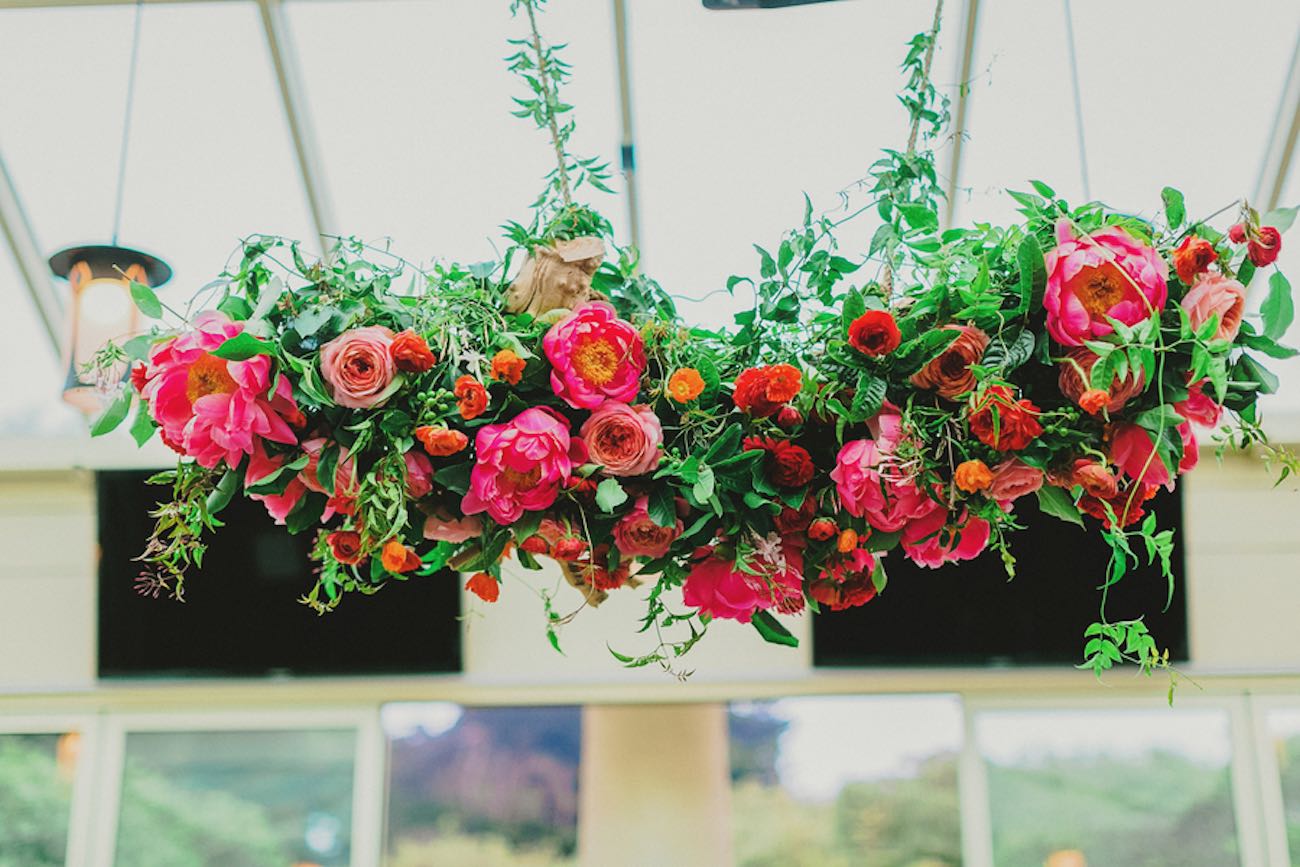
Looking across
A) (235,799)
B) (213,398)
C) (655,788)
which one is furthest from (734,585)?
(235,799)

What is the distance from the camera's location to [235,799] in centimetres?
533

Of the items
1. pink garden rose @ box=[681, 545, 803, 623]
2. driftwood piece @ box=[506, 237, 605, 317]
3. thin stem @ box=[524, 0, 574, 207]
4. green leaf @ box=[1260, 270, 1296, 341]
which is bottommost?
pink garden rose @ box=[681, 545, 803, 623]

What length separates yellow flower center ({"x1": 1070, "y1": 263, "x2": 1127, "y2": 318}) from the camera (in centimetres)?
145

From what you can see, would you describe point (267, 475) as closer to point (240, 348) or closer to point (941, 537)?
point (240, 348)

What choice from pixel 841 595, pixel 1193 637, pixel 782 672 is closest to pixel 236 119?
pixel 782 672

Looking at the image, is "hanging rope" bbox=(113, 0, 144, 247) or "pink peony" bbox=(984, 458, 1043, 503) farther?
"hanging rope" bbox=(113, 0, 144, 247)

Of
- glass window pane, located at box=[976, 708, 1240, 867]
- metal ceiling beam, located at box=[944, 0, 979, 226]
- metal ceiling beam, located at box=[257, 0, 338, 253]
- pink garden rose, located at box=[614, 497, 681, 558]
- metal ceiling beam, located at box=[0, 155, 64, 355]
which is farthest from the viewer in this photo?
glass window pane, located at box=[976, 708, 1240, 867]

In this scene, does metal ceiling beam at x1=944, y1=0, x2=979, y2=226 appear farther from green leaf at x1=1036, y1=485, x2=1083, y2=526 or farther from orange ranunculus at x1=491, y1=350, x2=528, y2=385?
orange ranunculus at x1=491, y1=350, x2=528, y2=385

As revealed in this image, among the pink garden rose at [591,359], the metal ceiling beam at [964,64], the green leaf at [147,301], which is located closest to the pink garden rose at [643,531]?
the pink garden rose at [591,359]

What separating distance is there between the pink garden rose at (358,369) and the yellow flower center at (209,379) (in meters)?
0.11

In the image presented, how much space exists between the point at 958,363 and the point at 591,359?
41 centimetres

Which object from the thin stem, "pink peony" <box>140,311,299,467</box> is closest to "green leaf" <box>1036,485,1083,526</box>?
the thin stem

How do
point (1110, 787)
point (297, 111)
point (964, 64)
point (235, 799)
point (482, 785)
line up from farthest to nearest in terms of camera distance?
point (482, 785), point (235, 799), point (1110, 787), point (297, 111), point (964, 64)

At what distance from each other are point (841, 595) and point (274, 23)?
3.37 m
